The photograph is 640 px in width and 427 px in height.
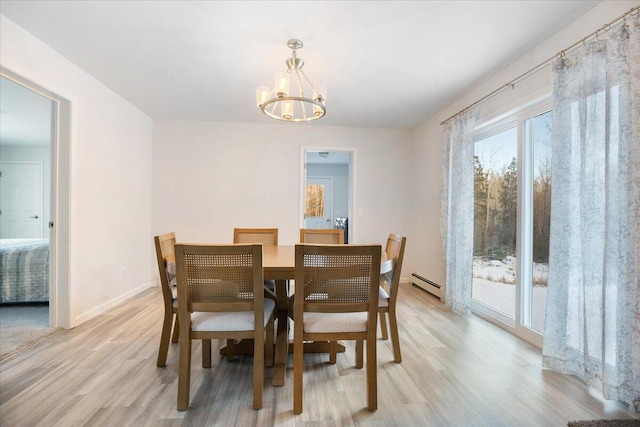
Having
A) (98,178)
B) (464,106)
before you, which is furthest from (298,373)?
(464,106)

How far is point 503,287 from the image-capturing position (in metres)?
2.83

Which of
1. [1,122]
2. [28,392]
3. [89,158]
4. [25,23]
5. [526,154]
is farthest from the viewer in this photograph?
[1,122]

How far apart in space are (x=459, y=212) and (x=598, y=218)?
1.41 metres

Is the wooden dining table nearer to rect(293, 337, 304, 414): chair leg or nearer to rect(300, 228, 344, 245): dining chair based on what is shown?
rect(293, 337, 304, 414): chair leg

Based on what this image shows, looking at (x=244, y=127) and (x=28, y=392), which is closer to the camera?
(x=28, y=392)

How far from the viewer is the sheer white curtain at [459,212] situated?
302 cm

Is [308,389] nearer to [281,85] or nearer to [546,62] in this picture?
[281,85]

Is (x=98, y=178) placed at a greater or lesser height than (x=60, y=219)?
greater

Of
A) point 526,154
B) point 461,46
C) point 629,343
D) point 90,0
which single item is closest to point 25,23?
point 90,0

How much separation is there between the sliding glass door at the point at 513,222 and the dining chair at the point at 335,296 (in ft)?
5.63

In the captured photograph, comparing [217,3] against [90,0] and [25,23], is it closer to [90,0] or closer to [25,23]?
[90,0]

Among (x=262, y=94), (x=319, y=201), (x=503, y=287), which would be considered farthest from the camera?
(x=319, y=201)

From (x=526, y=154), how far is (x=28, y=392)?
3829 mm

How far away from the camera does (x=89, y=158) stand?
289 centimetres
